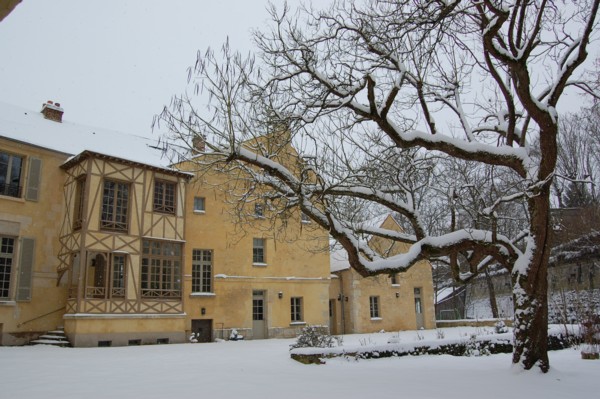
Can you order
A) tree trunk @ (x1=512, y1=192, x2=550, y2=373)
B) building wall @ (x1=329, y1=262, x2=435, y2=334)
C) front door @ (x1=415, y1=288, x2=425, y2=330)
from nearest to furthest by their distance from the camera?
tree trunk @ (x1=512, y1=192, x2=550, y2=373), building wall @ (x1=329, y1=262, x2=435, y2=334), front door @ (x1=415, y1=288, x2=425, y2=330)

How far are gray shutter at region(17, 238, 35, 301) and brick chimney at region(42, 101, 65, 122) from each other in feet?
20.4

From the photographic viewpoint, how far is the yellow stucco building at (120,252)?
686 inches

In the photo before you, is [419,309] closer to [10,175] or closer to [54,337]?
[54,337]

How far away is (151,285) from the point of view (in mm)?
19453

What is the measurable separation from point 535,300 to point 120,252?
49.5ft

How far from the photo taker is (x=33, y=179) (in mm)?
18391

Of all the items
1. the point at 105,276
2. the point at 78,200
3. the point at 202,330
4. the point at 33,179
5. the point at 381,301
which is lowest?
the point at 202,330

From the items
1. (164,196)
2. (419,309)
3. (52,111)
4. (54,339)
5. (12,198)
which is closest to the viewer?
(54,339)

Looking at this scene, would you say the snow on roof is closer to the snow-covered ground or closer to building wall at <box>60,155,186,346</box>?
building wall at <box>60,155,186,346</box>

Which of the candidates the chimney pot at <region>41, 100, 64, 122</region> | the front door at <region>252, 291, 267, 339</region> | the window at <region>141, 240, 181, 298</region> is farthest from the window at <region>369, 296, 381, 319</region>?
the chimney pot at <region>41, 100, 64, 122</region>

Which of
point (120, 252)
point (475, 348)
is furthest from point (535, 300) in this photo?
point (120, 252)

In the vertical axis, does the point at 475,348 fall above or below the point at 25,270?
below

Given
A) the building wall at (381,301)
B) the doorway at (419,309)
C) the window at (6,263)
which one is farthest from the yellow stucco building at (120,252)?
the doorway at (419,309)

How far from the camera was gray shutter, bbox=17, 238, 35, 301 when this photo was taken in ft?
56.3
